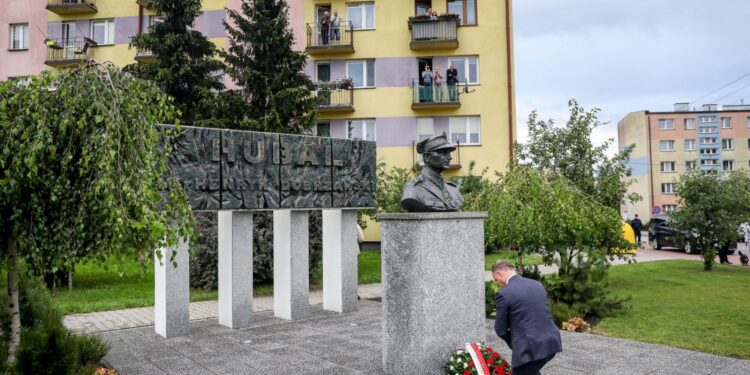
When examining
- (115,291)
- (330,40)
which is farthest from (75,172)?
(330,40)

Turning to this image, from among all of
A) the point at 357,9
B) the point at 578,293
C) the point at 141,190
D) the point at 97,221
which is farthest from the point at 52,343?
the point at 357,9

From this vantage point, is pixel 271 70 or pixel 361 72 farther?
pixel 361 72

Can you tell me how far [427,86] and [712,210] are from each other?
494 inches

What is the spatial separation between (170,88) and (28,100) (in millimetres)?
16143

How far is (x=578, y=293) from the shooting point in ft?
37.7

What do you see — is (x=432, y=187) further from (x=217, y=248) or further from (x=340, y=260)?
(x=217, y=248)

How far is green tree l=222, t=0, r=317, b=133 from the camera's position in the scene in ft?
62.1

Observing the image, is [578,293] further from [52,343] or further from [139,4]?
[139,4]

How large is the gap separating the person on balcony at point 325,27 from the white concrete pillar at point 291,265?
16.5 meters

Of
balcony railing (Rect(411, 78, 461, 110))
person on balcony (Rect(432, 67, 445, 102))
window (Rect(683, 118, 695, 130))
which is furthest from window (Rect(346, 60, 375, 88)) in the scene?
window (Rect(683, 118, 695, 130))

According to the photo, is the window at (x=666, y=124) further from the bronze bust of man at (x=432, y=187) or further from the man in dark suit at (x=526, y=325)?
the man in dark suit at (x=526, y=325)

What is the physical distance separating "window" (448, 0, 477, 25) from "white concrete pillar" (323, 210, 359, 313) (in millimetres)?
17625

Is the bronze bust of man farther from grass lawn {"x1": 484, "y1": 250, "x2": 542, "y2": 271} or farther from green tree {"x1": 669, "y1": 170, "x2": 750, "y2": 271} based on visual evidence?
green tree {"x1": 669, "y1": 170, "x2": 750, "y2": 271}

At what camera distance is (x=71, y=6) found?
27.4m
